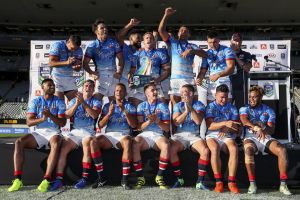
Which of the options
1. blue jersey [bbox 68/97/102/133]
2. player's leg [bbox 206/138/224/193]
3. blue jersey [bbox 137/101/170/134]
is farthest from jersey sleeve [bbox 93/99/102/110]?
player's leg [bbox 206/138/224/193]

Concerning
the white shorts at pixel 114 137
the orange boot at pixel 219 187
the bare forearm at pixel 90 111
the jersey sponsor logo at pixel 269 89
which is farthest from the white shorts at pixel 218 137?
the jersey sponsor logo at pixel 269 89

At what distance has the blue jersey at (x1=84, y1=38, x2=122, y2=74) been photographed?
17.5 ft

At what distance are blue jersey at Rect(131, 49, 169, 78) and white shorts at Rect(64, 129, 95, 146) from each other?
4.23 ft

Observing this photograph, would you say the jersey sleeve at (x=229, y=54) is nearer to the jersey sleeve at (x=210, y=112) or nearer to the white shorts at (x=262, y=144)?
the jersey sleeve at (x=210, y=112)

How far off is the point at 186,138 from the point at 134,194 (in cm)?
102

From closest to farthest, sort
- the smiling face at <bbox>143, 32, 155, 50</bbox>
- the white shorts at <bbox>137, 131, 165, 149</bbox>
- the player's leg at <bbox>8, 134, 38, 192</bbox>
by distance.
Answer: the player's leg at <bbox>8, 134, 38, 192</bbox>
the white shorts at <bbox>137, 131, 165, 149</bbox>
the smiling face at <bbox>143, 32, 155, 50</bbox>

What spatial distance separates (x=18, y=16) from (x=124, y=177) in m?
20.7

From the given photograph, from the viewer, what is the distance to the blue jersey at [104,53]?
17.5 feet

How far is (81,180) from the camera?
432 centimetres

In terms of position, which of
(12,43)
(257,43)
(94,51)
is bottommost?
(94,51)

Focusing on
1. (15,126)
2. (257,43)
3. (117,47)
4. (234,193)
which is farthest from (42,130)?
(15,126)

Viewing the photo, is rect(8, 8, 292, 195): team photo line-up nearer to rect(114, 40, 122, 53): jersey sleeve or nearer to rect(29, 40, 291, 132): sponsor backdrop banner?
rect(114, 40, 122, 53): jersey sleeve

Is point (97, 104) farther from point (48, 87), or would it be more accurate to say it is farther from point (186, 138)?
point (186, 138)

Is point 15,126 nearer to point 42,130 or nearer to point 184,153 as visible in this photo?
point 42,130
